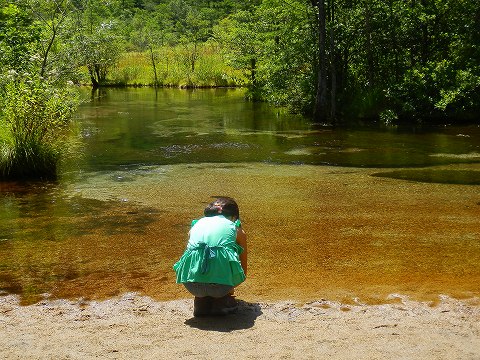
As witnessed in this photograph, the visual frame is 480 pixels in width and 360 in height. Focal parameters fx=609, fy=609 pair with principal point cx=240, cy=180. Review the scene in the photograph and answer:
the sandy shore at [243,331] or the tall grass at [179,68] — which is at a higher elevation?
the tall grass at [179,68]

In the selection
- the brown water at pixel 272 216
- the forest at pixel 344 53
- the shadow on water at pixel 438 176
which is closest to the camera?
the brown water at pixel 272 216

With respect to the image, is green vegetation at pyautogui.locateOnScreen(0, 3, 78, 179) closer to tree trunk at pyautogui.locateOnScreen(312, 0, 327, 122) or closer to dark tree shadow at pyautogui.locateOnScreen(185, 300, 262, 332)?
dark tree shadow at pyautogui.locateOnScreen(185, 300, 262, 332)

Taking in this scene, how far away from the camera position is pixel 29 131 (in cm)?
1154

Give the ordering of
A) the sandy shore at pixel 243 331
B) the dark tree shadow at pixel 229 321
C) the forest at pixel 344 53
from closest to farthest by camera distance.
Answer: the sandy shore at pixel 243 331, the dark tree shadow at pixel 229 321, the forest at pixel 344 53

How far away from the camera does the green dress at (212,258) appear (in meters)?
4.88

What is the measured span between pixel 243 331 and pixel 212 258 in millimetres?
620

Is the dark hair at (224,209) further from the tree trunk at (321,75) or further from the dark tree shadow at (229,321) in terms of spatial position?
the tree trunk at (321,75)

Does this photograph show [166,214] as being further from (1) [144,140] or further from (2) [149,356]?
(1) [144,140]

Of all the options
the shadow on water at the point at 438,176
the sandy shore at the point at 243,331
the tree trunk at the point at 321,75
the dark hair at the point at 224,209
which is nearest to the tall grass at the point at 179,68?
the tree trunk at the point at 321,75

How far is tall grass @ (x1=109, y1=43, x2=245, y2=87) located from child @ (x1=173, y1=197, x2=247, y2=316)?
41530 mm

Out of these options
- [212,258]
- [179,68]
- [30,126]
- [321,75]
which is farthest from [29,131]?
[179,68]

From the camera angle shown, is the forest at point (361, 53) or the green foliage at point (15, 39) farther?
the forest at point (361, 53)

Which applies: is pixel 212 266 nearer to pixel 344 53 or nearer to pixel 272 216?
pixel 272 216

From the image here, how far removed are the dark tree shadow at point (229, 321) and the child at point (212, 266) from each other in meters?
0.06
